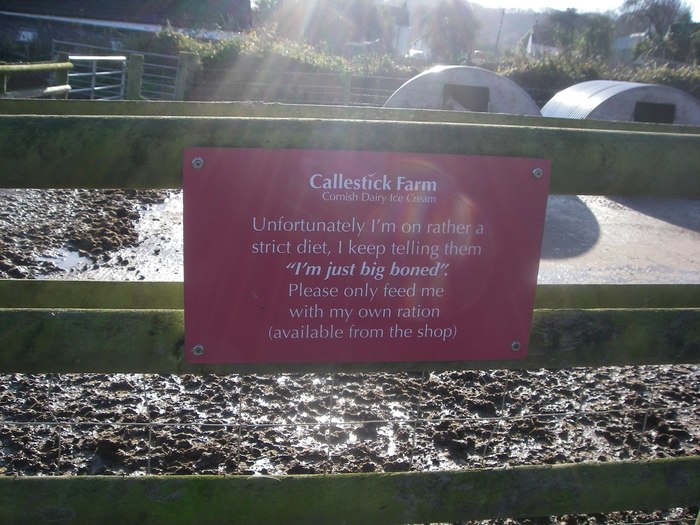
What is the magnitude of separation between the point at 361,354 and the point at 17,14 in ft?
99.5

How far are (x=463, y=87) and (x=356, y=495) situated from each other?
1117 cm

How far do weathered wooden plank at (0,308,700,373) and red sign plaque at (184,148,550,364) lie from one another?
0.07m

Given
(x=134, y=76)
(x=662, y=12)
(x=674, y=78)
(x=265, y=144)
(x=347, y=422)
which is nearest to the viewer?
(x=265, y=144)

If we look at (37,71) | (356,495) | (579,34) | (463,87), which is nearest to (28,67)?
(37,71)

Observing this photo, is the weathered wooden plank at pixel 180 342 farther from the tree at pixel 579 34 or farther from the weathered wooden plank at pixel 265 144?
the tree at pixel 579 34

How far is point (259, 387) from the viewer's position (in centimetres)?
387

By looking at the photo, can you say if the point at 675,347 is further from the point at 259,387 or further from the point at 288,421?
the point at 259,387

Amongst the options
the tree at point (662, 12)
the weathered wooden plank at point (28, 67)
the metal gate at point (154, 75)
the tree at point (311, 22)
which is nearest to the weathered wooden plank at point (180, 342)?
the weathered wooden plank at point (28, 67)

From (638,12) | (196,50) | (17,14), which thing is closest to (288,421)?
(196,50)

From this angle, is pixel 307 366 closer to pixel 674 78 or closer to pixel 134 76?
pixel 134 76

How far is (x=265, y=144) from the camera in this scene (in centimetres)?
165

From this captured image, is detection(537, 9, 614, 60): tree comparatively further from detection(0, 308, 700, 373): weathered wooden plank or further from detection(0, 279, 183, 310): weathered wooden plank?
detection(0, 279, 183, 310): weathered wooden plank

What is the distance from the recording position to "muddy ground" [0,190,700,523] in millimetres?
3145

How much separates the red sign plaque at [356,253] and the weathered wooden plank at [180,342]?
2.6 inches
